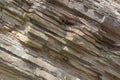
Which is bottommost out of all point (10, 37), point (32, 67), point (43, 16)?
point (32, 67)

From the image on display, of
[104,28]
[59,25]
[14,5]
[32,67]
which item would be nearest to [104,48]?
[104,28]

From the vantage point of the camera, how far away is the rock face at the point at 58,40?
12727 mm

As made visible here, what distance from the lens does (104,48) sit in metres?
13.5

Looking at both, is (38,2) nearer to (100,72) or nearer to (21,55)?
(21,55)

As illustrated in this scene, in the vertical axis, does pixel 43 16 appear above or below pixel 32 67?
above

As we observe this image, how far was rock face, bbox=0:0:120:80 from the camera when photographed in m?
12.7

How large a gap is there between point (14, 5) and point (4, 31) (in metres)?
0.99

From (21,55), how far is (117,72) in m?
3.60

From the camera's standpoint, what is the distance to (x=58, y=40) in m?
13.1

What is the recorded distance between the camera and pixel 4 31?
12750 mm

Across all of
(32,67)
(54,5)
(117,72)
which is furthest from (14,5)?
(117,72)

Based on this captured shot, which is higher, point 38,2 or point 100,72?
point 38,2

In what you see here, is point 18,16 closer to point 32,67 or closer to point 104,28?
point 32,67

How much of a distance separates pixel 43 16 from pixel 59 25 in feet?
2.24
